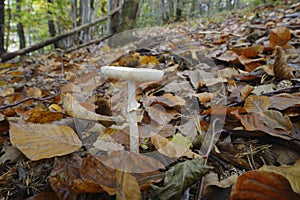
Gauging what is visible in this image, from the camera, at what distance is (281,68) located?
152 cm

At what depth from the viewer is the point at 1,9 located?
165 inches

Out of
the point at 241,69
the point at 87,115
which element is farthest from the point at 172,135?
the point at 241,69

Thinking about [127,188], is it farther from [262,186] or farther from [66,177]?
[262,186]

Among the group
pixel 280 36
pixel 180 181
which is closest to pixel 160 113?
pixel 180 181

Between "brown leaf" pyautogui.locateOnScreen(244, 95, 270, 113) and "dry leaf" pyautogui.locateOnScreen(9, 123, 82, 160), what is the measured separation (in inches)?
33.2

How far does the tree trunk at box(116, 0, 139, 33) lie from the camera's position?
17.9 ft

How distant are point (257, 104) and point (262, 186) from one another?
61cm

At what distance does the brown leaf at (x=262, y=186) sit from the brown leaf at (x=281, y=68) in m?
1.04

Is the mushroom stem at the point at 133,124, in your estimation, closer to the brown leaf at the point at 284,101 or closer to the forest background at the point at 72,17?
the brown leaf at the point at 284,101

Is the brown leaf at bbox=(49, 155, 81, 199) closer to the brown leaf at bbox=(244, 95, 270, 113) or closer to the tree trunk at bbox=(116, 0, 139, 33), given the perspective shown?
the brown leaf at bbox=(244, 95, 270, 113)

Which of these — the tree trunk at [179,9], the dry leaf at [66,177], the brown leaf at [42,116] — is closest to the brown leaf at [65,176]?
the dry leaf at [66,177]

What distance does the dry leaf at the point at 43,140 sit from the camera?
0.94m

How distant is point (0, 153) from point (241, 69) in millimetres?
1774

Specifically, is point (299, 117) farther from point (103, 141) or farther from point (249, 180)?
point (103, 141)
